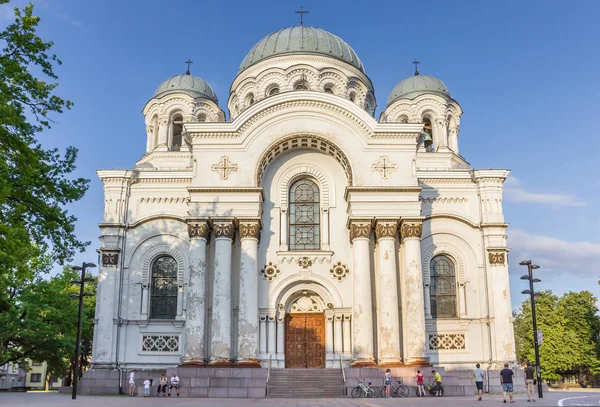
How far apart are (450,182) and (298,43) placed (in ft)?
42.5

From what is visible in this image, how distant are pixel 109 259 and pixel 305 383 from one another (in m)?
10.8

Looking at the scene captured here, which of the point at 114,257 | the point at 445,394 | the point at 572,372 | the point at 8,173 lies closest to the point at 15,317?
the point at 114,257

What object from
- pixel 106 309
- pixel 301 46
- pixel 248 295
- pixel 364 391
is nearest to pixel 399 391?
pixel 364 391

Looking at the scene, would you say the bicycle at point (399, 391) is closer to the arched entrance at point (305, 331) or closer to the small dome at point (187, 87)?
the arched entrance at point (305, 331)

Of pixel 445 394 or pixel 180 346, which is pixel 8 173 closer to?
pixel 180 346

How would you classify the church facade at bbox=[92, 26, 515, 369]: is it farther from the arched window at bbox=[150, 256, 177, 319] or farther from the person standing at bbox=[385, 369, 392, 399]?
the person standing at bbox=[385, 369, 392, 399]

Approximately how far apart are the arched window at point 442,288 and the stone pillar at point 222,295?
942cm

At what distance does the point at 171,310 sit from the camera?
28.2 metres

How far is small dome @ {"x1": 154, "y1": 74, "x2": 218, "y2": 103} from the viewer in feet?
119

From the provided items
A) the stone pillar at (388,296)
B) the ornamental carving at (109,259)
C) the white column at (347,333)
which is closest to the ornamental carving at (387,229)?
the stone pillar at (388,296)

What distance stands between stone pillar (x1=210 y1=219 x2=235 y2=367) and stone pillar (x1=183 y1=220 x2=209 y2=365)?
47cm

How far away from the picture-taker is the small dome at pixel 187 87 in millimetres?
36188

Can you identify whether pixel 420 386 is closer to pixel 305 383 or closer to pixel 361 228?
pixel 305 383

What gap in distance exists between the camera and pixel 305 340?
27375mm
